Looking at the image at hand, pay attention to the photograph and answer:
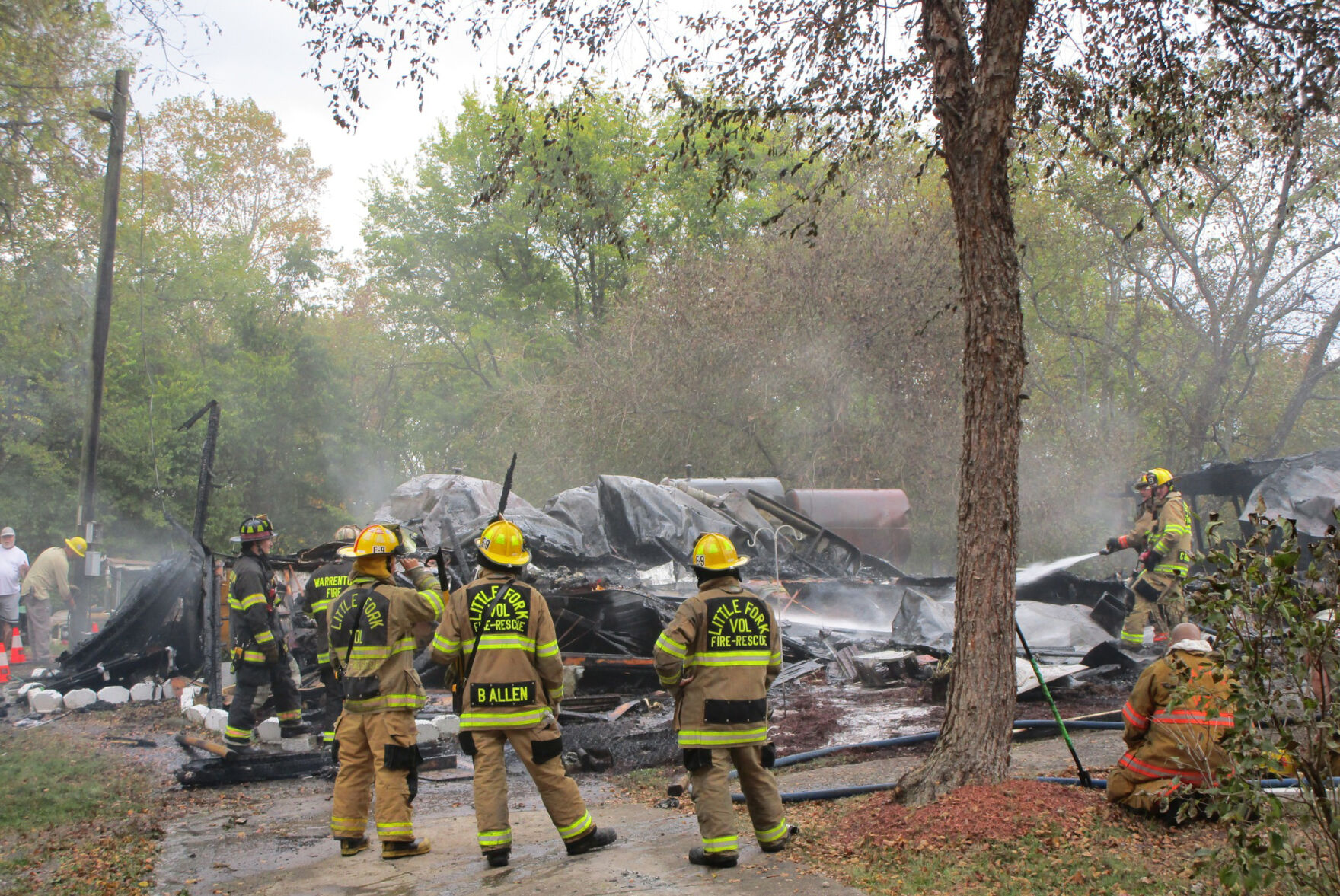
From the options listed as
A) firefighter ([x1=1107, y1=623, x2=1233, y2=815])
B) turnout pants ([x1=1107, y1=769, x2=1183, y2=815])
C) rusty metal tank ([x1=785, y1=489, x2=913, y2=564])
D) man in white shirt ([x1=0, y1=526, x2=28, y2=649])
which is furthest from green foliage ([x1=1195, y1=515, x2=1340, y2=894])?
man in white shirt ([x1=0, y1=526, x2=28, y2=649])

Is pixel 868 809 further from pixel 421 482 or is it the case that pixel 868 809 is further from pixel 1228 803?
pixel 421 482

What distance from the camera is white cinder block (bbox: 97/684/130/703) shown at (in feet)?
35.1

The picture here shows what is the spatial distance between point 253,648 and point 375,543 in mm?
3004

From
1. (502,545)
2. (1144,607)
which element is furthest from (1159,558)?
(502,545)

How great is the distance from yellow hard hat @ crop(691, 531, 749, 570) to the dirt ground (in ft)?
4.47

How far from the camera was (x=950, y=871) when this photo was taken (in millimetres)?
→ 4223

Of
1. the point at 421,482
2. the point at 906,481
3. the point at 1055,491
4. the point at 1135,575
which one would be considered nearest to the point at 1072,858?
the point at 1135,575

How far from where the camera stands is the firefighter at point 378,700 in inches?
209

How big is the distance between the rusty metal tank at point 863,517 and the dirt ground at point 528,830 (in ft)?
22.2

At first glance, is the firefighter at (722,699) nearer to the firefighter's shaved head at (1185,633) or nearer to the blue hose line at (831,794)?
the blue hose line at (831,794)

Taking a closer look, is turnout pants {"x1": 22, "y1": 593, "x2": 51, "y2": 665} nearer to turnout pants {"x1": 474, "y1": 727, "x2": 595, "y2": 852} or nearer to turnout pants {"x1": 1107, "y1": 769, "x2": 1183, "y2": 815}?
turnout pants {"x1": 474, "y1": 727, "x2": 595, "y2": 852}

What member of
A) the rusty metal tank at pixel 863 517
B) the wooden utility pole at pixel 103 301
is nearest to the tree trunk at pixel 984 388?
the rusty metal tank at pixel 863 517

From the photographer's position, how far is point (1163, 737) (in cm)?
462

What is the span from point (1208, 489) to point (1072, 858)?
12796mm
